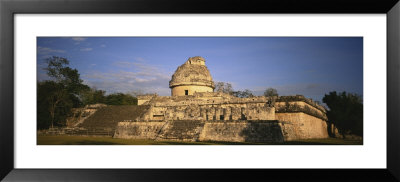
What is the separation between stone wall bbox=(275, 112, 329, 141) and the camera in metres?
18.2

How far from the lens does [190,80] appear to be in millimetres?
27188

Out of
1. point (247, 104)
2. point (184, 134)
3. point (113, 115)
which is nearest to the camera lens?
point (184, 134)

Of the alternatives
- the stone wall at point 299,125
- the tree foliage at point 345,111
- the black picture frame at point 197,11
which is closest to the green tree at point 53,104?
the black picture frame at point 197,11

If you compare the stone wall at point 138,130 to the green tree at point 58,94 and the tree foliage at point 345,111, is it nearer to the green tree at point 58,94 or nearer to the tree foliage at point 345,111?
the green tree at point 58,94

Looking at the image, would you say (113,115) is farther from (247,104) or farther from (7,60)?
(7,60)

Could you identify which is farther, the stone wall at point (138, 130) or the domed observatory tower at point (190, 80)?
the domed observatory tower at point (190, 80)

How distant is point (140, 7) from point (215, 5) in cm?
200

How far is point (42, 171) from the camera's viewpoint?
9094 millimetres

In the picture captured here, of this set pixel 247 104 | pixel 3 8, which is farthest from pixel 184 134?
pixel 3 8

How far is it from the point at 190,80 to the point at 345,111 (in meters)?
11.5

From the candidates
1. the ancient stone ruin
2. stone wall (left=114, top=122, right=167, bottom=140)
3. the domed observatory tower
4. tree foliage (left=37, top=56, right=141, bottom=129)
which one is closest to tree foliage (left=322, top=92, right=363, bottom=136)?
Answer: the ancient stone ruin

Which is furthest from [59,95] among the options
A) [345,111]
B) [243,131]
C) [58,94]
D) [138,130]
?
[345,111]

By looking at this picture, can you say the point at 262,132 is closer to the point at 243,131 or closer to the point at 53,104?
the point at 243,131

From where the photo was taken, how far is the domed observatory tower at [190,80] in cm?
2727
